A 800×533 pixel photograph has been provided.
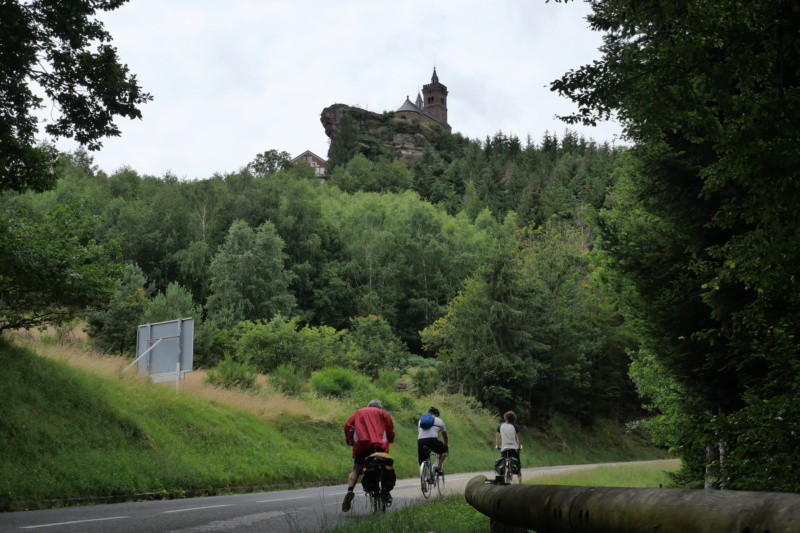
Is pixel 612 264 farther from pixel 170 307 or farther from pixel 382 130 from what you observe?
pixel 382 130

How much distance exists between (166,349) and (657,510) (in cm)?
2107

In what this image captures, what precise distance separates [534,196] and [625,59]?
7918 cm

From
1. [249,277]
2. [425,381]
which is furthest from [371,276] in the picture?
[425,381]

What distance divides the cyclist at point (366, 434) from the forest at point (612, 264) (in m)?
4.11

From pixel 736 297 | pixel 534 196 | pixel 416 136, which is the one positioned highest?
pixel 416 136

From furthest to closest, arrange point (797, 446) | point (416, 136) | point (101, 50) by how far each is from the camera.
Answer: point (416, 136) < point (101, 50) < point (797, 446)

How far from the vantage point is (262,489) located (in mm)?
18578

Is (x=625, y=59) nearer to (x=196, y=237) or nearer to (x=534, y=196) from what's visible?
(x=196, y=237)

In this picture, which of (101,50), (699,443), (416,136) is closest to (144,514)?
(101,50)

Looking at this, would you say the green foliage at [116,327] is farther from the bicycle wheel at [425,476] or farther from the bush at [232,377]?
the bicycle wheel at [425,476]

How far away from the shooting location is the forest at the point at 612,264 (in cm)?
747

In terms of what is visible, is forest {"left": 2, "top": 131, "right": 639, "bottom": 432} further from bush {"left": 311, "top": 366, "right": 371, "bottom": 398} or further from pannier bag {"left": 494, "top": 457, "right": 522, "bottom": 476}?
pannier bag {"left": 494, "top": 457, "right": 522, "bottom": 476}

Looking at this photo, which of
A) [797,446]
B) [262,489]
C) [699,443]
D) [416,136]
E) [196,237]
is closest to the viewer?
[797,446]

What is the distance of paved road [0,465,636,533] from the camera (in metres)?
9.05
